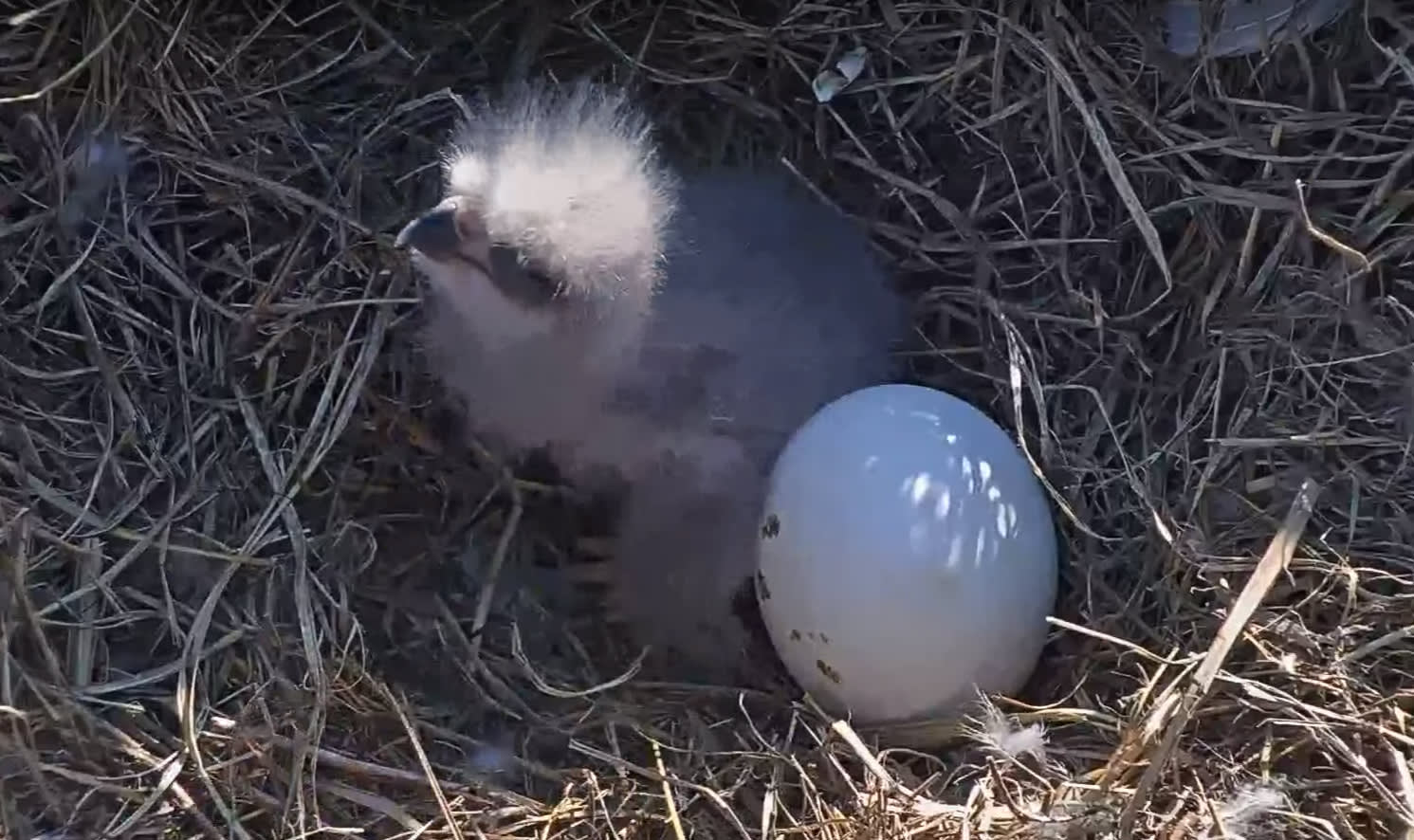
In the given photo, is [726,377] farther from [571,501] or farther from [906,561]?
[906,561]

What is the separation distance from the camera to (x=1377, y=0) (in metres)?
1.76

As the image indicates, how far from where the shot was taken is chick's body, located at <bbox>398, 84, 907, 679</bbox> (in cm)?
180

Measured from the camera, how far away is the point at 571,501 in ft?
6.47

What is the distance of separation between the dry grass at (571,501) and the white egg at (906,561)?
0.21 feet

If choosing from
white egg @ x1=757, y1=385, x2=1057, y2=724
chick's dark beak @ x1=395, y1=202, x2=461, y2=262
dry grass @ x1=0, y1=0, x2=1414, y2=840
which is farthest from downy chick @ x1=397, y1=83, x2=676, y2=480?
white egg @ x1=757, y1=385, x2=1057, y2=724

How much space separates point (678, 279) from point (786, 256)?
0.14 m

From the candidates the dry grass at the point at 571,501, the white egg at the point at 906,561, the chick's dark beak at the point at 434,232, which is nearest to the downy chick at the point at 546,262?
the chick's dark beak at the point at 434,232

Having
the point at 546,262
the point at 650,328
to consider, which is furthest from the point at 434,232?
the point at 650,328

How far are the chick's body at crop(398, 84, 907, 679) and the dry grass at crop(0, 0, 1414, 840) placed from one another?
10 centimetres

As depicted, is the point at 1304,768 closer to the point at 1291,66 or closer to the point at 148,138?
the point at 1291,66

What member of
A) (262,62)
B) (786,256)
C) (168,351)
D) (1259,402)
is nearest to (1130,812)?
(1259,402)

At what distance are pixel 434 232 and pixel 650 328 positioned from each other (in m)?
0.31

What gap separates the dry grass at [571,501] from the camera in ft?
4.97

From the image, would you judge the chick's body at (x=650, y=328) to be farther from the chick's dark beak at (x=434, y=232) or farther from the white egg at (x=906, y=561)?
the white egg at (x=906, y=561)
